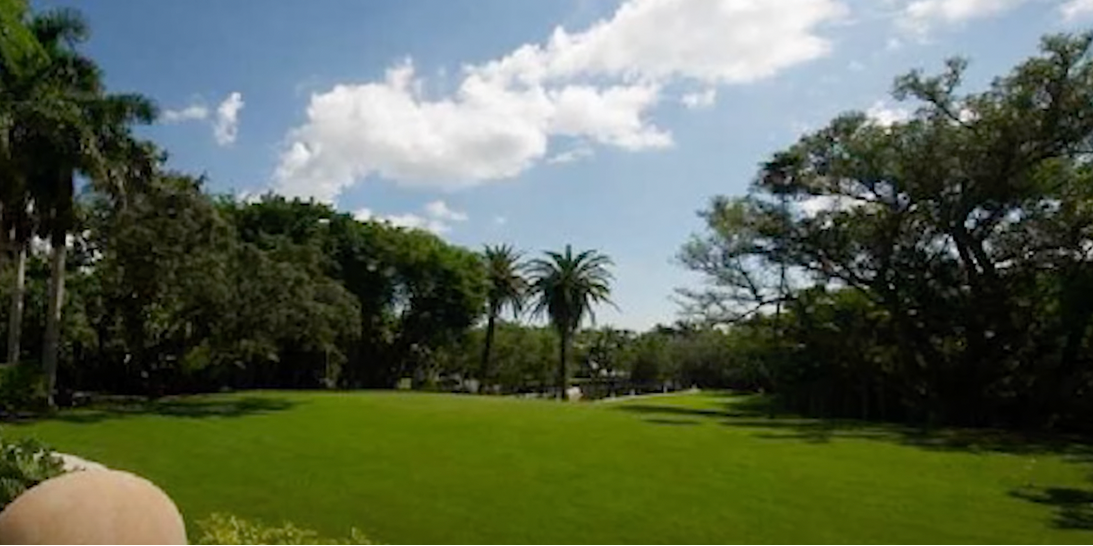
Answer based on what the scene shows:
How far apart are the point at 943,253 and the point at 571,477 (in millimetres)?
26694

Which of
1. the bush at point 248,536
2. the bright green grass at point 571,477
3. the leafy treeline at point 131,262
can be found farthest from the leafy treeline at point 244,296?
the bush at point 248,536

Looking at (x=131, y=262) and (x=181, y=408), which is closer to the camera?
(x=181, y=408)

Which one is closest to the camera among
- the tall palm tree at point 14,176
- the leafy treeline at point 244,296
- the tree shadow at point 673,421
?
the tall palm tree at point 14,176

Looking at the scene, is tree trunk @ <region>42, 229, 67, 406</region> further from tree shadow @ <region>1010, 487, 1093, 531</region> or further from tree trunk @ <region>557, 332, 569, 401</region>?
tree trunk @ <region>557, 332, 569, 401</region>

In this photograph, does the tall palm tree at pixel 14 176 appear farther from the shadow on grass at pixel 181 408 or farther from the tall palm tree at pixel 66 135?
the shadow on grass at pixel 181 408

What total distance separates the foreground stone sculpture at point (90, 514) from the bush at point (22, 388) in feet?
77.8

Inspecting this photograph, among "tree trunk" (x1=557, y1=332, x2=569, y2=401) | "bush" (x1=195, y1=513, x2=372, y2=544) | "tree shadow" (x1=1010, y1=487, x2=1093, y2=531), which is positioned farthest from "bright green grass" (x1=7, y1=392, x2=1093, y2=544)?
"tree trunk" (x1=557, y1=332, x2=569, y2=401)

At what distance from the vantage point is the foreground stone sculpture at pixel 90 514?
6641mm

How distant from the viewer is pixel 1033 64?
3569cm

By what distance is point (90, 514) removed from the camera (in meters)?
6.74

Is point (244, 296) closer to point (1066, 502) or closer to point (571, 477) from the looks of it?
point (571, 477)

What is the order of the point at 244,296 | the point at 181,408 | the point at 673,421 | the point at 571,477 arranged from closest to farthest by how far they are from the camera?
the point at 571,477 < the point at 673,421 < the point at 181,408 < the point at 244,296

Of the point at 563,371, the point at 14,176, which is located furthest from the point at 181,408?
the point at 563,371

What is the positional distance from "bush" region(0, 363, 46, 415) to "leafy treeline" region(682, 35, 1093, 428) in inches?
1002
